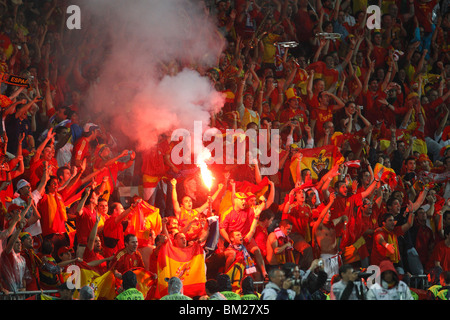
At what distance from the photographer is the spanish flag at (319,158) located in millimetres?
9609

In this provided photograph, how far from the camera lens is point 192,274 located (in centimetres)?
771

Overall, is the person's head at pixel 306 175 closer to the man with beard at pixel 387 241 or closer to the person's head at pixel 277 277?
the man with beard at pixel 387 241

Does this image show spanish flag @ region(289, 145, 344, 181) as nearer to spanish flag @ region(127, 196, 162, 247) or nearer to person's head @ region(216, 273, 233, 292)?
spanish flag @ region(127, 196, 162, 247)

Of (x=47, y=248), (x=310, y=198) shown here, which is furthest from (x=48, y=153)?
(x=310, y=198)

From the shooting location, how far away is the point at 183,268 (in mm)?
7703

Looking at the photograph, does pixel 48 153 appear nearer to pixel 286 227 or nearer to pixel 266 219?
pixel 266 219

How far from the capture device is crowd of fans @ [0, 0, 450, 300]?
7.73 meters

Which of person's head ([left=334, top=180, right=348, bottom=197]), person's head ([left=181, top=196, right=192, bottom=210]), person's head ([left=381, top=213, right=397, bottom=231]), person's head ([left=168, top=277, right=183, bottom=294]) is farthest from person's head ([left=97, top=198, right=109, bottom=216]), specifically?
person's head ([left=381, top=213, right=397, bottom=231])

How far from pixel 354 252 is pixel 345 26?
408 cm

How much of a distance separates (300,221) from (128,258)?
6.44ft

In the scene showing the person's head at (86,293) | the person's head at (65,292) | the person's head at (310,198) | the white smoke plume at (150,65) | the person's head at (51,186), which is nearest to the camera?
the person's head at (86,293)

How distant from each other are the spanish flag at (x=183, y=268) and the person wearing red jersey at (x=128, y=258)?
213mm

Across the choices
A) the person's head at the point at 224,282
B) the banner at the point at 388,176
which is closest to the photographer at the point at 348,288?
the person's head at the point at 224,282
